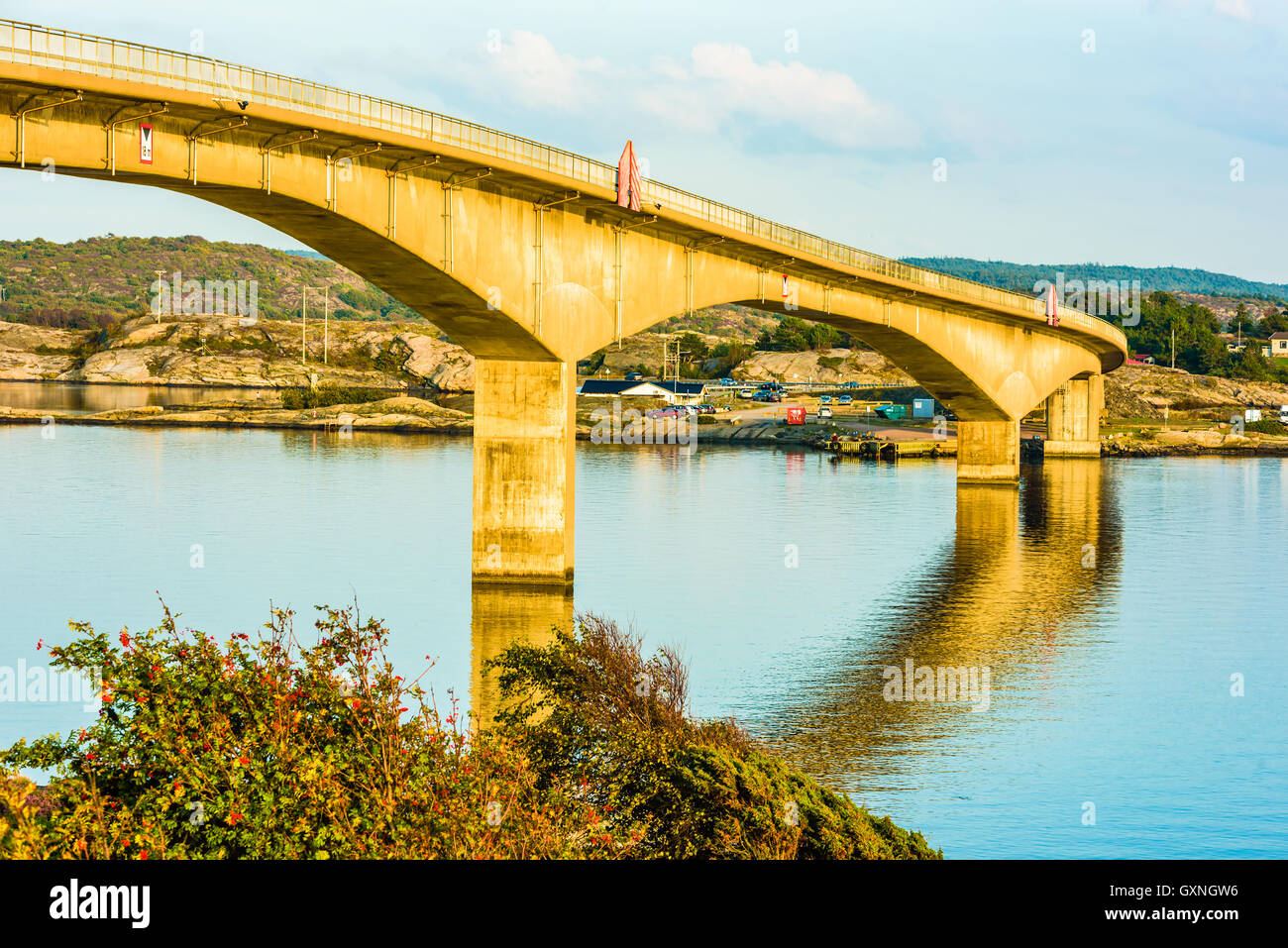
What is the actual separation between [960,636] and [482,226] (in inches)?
768

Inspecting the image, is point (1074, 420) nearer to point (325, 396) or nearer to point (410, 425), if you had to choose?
point (410, 425)

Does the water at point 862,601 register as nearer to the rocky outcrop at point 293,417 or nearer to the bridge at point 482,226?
the bridge at point 482,226

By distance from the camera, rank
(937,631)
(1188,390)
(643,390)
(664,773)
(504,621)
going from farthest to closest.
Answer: (643,390), (1188,390), (937,631), (504,621), (664,773)

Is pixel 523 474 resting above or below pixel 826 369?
below

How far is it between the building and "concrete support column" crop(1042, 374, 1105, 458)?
51647 mm

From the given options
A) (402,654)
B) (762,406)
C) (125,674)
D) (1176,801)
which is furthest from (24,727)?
(762,406)

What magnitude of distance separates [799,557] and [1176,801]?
31.5m

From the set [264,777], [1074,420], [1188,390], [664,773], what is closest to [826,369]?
[1188,390]

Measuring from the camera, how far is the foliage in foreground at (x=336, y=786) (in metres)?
13.7

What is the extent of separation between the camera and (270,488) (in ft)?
258


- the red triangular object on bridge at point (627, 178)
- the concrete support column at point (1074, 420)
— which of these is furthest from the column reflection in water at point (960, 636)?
the concrete support column at point (1074, 420)

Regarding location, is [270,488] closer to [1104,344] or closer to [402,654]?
[402,654]

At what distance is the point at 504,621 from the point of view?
39.7 m
